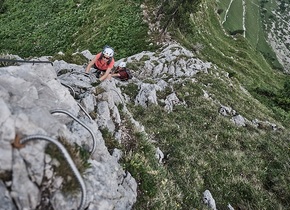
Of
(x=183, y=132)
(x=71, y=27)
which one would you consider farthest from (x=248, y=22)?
(x=183, y=132)

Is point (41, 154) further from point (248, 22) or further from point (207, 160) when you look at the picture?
point (248, 22)

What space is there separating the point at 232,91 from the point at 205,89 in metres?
5.62

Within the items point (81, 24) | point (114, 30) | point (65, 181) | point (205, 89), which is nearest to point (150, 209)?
point (65, 181)

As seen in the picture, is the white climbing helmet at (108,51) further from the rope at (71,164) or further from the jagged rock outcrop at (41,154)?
the rope at (71,164)

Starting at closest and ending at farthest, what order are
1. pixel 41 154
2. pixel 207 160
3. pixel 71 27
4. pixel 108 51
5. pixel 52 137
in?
pixel 41 154
pixel 52 137
pixel 207 160
pixel 108 51
pixel 71 27

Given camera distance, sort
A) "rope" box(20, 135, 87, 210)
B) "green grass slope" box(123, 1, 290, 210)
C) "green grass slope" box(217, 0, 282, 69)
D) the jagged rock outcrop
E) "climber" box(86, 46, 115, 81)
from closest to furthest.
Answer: the jagged rock outcrop
"rope" box(20, 135, 87, 210)
"green grass slope" box(123, 1, 290, 210)
"climber" box(86, 46, 115, 81)
"green grass slope" box(217, 0, 282, 69)

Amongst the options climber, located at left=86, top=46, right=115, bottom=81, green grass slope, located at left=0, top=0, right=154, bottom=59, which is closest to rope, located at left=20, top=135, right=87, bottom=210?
climber, located at left=86, top=46, right=115, bottom=81

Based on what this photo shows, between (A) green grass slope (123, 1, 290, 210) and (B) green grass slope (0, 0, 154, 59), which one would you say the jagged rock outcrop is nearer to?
(A) green grass slope (123, 1, 290, 210)

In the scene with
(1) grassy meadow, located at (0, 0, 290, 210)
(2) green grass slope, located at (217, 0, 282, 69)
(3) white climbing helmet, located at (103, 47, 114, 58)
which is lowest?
(2) green grass slope, located at (217, 0, 282, 69)

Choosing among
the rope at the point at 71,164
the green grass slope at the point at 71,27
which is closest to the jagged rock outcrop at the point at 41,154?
the rope at the point at 71,164

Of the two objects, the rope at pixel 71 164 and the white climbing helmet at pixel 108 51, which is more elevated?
the rope at pixel 71 164

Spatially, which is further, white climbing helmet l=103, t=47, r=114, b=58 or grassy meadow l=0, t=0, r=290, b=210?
white climbing helmet l=103, t=47, r=114, b=58

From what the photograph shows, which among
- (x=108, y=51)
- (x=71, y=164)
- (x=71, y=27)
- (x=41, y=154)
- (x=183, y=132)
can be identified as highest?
(x=41, y=154)

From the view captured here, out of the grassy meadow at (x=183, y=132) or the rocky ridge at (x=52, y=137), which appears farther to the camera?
the grassy meadow at (x=183, y=132)
